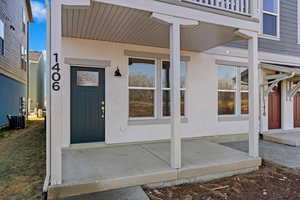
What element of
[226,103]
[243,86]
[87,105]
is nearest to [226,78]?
[243,86]

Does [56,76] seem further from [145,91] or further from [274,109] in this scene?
[274,109]

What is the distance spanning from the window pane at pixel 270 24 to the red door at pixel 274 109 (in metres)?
2.24

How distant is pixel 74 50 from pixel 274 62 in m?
7.19

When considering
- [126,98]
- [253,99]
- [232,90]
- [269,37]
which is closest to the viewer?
[253,99]

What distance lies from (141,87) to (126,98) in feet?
1.90

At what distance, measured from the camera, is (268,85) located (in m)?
7.50

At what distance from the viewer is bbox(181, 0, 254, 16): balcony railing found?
426 centimetres

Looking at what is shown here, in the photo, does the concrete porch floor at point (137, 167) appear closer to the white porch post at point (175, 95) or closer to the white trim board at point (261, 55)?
the white porch post at point (175, 95)

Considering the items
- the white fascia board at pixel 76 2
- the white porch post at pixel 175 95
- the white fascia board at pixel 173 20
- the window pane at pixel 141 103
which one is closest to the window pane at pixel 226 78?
the window pane at pixel 141 103

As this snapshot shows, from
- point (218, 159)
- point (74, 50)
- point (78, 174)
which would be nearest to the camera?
point (78, 174)

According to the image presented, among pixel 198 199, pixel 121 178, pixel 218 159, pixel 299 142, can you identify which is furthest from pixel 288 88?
pixel 121 178

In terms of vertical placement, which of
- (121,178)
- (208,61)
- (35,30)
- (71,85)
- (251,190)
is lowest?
(251,190)

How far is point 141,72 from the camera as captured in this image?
19.2 ft

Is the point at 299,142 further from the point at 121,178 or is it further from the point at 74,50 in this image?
the point at 74,50
